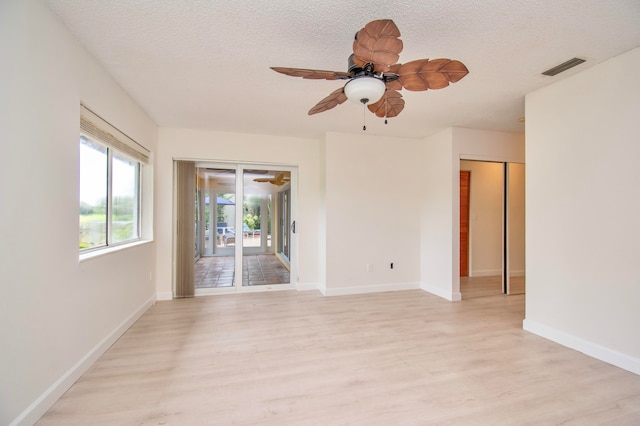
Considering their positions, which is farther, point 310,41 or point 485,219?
point 485,219

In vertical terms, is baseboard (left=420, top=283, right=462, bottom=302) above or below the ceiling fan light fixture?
below

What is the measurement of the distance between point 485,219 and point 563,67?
3.80 metres

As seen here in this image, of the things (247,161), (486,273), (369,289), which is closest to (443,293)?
(369,289)

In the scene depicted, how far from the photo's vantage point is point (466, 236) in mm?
5695

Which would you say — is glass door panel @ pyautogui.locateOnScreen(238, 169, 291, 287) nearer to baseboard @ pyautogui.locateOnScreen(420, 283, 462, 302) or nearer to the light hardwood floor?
the light hardwood floor

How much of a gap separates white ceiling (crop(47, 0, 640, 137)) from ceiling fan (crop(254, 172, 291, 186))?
5.82 feet

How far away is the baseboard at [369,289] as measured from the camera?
4.37 m

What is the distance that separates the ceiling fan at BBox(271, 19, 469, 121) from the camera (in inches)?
57.7

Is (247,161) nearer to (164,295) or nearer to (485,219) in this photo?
(164,295)

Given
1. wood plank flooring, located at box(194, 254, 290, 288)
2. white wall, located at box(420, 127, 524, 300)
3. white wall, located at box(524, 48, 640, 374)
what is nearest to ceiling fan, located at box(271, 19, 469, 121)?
white wall, located at box(524, 48, 640, 374)

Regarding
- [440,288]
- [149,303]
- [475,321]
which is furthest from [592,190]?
[149,303]

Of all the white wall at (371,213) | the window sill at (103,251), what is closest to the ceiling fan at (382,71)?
the window sill at (103,251)

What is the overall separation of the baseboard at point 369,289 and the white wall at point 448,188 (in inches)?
12.2

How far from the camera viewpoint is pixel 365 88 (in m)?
1.77
